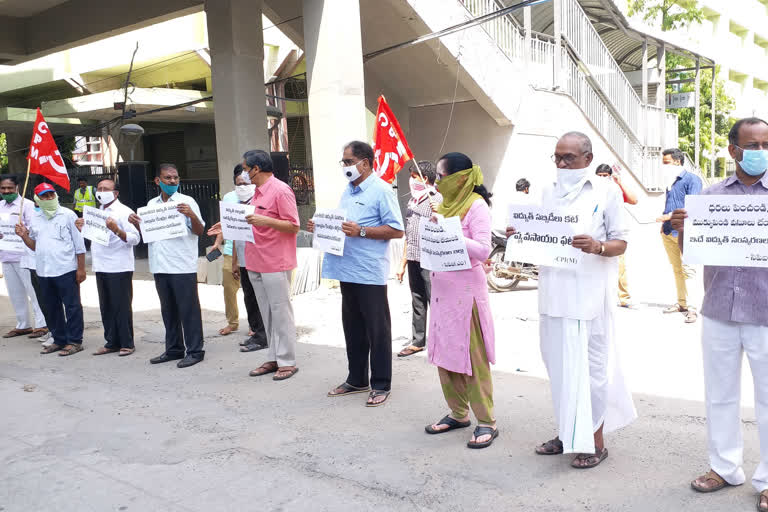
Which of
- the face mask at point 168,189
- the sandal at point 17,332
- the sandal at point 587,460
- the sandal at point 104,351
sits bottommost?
the sandal at point 17,332

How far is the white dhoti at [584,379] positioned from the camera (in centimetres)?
380

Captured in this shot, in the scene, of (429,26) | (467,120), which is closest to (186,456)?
(429,26)

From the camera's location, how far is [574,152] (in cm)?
376

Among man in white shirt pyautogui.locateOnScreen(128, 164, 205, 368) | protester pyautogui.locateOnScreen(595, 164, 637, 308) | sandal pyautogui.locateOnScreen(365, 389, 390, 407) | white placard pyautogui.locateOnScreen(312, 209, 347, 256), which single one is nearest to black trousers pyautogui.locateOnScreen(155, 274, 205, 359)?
man in white shirt pyautogui.locateOnScreen(128, 164, 205, 368)

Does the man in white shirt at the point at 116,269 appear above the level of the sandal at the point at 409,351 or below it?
above

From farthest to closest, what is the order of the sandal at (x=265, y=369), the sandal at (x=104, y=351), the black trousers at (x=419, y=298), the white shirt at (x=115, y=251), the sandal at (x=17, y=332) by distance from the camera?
the sandal at (x=17, y=332) < the sandal at (x=104, y=351) < the white shirt at (x=115, y=251) < the black trousers at (x=419, y=298) < the sandal at (x=265, y=369)

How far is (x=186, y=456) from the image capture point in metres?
4.51

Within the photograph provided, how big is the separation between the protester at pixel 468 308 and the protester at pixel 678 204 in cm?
413

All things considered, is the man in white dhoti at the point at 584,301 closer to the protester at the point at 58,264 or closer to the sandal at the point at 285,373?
the sandal at the point at 285,373

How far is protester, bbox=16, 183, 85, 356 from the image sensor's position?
761cm

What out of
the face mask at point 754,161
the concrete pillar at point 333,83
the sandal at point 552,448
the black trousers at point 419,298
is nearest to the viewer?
the face mask at point 754,161

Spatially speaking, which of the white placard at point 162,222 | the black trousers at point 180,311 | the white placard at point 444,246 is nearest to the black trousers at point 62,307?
the black trousers at point 180,311

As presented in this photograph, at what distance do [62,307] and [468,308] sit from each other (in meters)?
5.54

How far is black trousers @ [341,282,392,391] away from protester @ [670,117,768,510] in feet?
8.03
